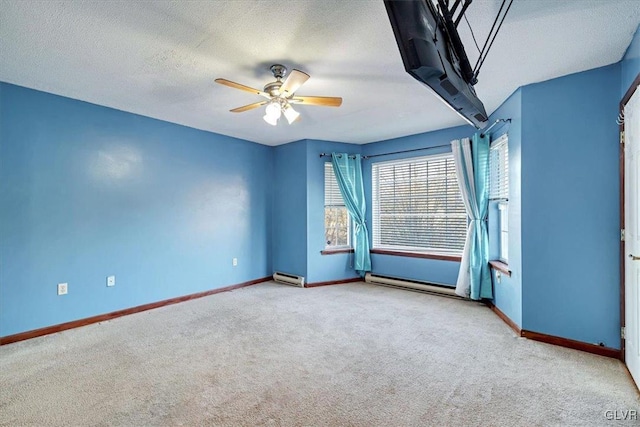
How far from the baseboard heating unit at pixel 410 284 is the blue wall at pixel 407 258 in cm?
7

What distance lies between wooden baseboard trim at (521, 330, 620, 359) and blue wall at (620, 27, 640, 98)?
2.05 m

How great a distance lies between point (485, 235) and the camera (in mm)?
3871

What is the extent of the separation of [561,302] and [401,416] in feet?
6.31

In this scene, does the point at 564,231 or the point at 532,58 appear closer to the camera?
the point at 532,58

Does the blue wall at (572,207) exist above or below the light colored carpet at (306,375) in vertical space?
above

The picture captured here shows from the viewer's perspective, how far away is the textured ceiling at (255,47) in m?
1.79

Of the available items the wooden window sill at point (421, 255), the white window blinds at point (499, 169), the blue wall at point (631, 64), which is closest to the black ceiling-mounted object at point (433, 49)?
the blue wall at point (631, 64)

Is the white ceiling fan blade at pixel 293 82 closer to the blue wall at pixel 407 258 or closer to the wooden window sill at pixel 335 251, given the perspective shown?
the blue wall at pixel 407 258

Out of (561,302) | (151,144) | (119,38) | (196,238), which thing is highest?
(119,38)

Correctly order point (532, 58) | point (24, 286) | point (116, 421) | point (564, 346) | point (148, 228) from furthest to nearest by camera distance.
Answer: point (148, 228) < point (24, 286) < point (564, 346) < point (532, 58) < point (116, 421)

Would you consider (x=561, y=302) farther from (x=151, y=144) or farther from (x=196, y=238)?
(x=151, y=144)

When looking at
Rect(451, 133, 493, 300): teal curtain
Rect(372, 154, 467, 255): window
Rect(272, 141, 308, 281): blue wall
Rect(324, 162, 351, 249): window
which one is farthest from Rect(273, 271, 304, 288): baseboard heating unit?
Rect(451, 133, 493, 300): teal curtain

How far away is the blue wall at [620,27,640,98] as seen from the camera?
2.06 metres

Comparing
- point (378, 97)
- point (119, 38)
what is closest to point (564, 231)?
point (378, 97)
